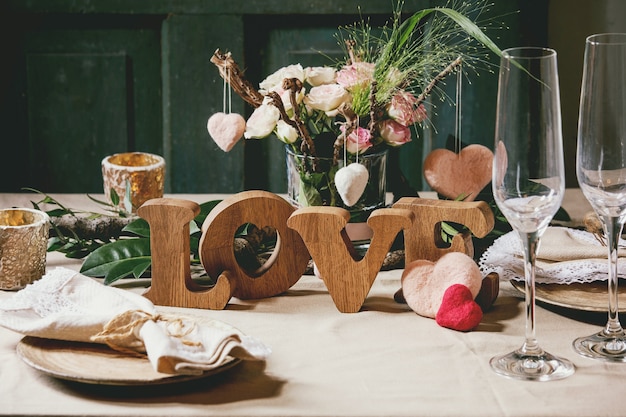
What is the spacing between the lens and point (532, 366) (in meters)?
1.02

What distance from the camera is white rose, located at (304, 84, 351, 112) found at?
1313mm

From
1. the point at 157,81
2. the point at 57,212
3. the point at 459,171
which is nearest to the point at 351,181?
the point at 459,171

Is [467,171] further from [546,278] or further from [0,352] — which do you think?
[0,352]

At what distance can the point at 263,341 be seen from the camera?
112 cm

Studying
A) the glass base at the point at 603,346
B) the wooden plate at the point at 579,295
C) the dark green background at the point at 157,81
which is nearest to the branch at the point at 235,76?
the wooden plate at the point at 579,295

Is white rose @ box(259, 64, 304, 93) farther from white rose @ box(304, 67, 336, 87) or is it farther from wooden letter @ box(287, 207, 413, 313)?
wooden letter @ box(287, 207, 413, 313)

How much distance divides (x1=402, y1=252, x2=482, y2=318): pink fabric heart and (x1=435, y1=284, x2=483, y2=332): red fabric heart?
0.02 meters

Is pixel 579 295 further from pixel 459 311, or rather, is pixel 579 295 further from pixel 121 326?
pixel 121 326

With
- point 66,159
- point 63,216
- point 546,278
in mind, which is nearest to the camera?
point 546,278

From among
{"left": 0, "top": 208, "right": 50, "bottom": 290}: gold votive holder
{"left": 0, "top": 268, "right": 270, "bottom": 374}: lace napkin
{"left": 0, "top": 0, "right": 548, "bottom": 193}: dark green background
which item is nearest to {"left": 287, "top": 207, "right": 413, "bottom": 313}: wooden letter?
{"left": 0, "top": 268, "right": 270, "bottom": 374}: lace napkin

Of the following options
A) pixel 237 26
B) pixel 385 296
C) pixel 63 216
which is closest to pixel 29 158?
pixel 237 26

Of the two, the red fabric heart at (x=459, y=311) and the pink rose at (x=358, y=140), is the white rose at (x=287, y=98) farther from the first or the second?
the red fabric heart at (x=459, y=311)

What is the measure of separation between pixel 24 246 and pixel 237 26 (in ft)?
5.29

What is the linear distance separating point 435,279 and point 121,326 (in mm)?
418
